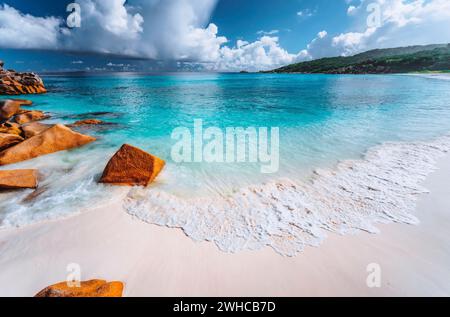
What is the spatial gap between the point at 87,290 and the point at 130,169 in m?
3.87

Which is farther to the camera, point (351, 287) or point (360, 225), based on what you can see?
point (360, 225)

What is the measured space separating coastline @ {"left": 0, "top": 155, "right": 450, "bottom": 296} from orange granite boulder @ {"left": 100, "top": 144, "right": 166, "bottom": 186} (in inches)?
71.4

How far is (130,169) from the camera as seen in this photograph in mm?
6289

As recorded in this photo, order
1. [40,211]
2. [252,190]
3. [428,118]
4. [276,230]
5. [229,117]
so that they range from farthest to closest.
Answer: [229,117] → [428,118] → [252,190] → [40,211] → [276,230]

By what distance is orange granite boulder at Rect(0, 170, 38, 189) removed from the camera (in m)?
5.86

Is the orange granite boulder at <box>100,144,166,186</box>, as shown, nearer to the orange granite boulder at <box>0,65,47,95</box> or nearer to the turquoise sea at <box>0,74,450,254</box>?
the turquoise sea at <box>0,74,450,254</box>

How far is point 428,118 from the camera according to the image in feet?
42.8

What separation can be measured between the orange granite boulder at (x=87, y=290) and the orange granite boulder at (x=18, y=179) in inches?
184

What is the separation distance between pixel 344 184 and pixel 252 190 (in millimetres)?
2727

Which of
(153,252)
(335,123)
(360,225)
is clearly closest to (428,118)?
(335,123)

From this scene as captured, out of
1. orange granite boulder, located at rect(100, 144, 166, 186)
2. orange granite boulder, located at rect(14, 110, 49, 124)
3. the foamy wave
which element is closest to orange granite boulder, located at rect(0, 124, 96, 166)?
orange granite boulder, located at rect(100, 144, 166, 186)
